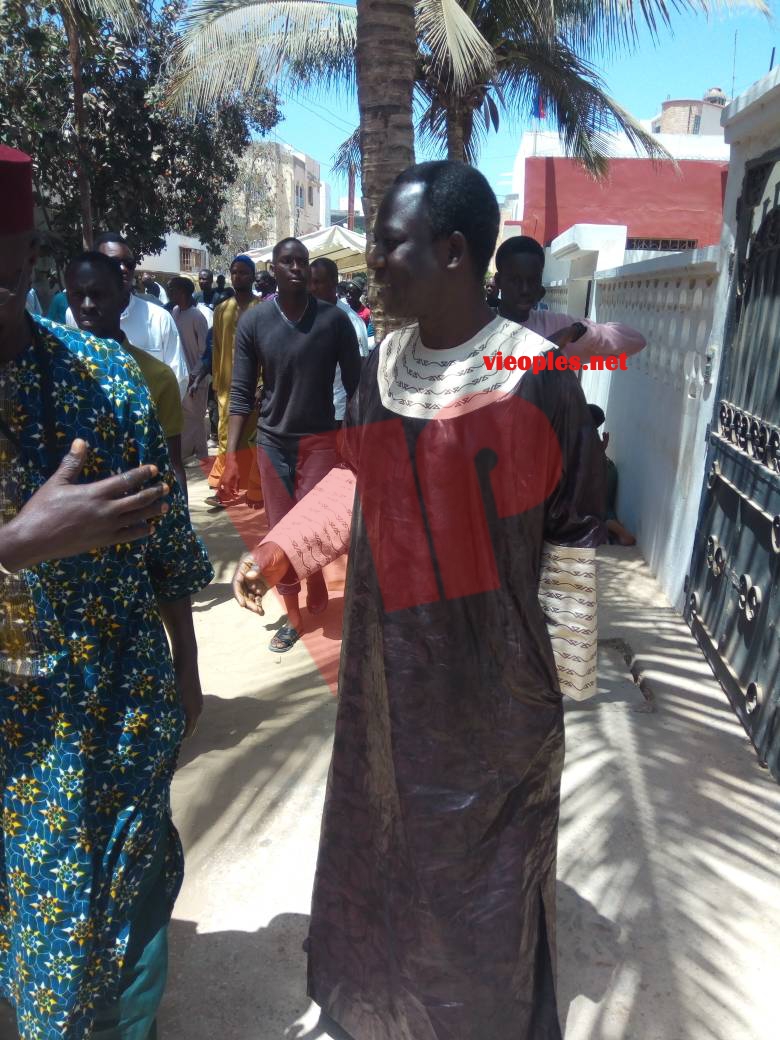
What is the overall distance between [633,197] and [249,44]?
879 cm

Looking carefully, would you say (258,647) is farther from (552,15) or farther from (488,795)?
(552,15)

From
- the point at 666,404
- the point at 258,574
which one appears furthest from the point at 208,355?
the point at 258,574

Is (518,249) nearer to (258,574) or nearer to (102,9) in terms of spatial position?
(258,574)

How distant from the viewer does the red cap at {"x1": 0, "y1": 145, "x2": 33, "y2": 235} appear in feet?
3.88

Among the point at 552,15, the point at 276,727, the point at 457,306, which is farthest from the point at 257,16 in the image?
the point at 457,306

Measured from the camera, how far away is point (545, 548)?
165 cm

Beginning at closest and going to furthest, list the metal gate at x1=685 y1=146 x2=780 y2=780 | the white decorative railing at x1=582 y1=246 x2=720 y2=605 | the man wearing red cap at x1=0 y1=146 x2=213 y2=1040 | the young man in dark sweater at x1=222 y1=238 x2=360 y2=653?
the man wearing red cap at x1=0 y1=146 x2=213 y2=1040 < the metal gate at x1=685 y1=146 x2=780 y2=780 < the young man in dark sweater at x1=222 y1=238 x2=360 y2=653 < the white decorative railing at x1=582 y1=246 x2=720 y2=605

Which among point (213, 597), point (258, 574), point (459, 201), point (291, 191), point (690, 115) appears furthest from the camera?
point (291, 191)

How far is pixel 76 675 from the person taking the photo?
1.38 metres

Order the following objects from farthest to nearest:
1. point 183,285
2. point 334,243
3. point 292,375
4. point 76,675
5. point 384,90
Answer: point 334,243, point 183,285, point 292,375, point 384,90, point 76,675

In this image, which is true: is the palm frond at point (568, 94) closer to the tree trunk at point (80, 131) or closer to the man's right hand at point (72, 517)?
the tree trunk at point (80, 131)

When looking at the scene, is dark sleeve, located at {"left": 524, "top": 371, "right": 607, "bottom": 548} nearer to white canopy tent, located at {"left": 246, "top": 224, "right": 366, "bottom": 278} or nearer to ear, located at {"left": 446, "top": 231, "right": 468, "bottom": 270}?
ear, located at {"left": 446, "top": 231, "right": 468, "bottom": 270}

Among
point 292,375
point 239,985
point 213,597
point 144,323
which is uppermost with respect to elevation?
point 144,323

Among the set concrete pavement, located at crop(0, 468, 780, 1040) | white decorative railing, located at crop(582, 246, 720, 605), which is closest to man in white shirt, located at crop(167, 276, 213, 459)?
white decorative railing, located at crop(582, 246, 720, 605)
